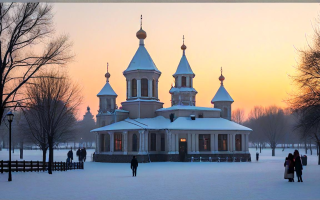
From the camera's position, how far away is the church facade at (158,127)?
163 ft

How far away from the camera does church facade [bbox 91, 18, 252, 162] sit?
163 ft

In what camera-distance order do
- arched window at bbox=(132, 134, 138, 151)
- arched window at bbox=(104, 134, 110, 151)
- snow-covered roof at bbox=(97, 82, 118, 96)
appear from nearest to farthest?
arched window at bbox=(132, 134, 138, 151) → arched window at bbox=(104, 134, 110, 151) → snow-covered roof at bbox=(97, 82, 118, 96)

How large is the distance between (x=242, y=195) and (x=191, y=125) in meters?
32.6

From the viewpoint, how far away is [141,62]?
5484 centimetres

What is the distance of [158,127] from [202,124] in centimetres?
530

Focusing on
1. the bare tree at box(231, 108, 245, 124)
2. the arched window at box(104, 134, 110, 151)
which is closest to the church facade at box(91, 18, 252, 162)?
the arched window at box(104, 134, 110, 151)

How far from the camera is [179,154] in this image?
49.7 metres

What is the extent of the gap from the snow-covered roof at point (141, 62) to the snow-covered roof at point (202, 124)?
319 inches

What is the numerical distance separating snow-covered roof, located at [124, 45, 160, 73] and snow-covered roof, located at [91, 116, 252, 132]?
Result: 21.6 ft

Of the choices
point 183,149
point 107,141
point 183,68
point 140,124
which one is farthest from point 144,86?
point 183,149

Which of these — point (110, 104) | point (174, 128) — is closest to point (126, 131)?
point (174, 128)

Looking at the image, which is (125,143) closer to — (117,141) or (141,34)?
(117,141)

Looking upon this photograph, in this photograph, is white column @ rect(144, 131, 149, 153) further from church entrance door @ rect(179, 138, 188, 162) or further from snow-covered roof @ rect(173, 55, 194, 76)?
snow-covered roof @ rect(173, 55, 194, 76)

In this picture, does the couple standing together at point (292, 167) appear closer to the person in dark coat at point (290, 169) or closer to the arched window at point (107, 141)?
the person in dark coat at point (290, 169)
